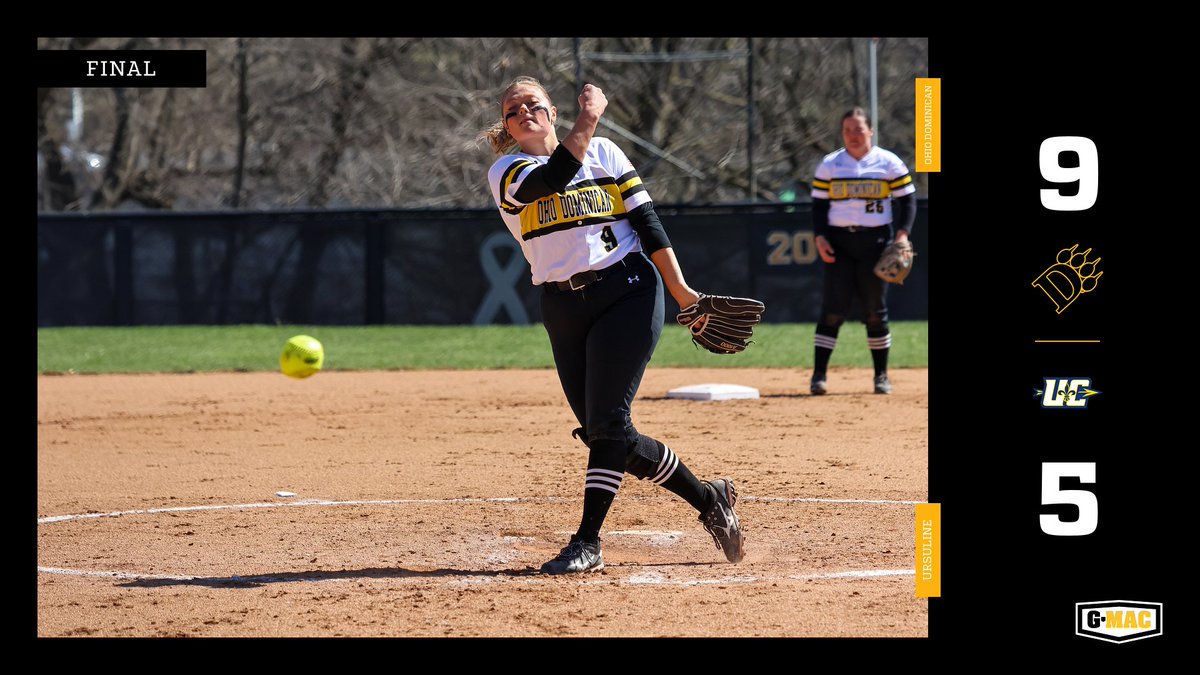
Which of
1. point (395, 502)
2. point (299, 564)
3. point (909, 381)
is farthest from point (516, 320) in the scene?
point (299, 564)

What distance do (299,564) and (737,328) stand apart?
1.92 metres

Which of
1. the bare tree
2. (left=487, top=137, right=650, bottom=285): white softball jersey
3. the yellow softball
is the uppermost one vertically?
the bare tree

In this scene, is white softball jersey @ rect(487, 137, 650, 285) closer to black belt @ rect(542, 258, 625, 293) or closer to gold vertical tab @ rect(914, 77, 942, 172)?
black belt @ rect(542, 258, 625, 293)

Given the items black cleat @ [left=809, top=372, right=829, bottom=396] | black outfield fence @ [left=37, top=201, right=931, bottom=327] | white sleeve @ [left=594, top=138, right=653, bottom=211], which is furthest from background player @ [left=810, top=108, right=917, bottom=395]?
black outfield fence @ [left=37, top=201, right=931, bottom=327]

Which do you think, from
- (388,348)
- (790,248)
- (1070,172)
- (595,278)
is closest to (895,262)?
(595,278)

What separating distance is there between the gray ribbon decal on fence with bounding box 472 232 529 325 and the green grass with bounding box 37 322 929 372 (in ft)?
1.20

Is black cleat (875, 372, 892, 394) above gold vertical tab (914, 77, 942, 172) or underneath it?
underneath

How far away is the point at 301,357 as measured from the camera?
37.1ft

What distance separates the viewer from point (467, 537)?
18.8 feet

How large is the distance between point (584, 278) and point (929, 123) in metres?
1.32

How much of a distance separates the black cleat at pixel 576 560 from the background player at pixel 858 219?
555 centimetres

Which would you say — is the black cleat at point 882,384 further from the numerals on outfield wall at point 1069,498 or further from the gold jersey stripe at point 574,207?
the numerals on outfield wall at point 1069,498

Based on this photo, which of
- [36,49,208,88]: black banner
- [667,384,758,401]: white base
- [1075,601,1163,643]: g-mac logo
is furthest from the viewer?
[667,384,758,401]: white base

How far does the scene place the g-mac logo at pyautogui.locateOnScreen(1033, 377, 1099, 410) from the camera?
3.87m
